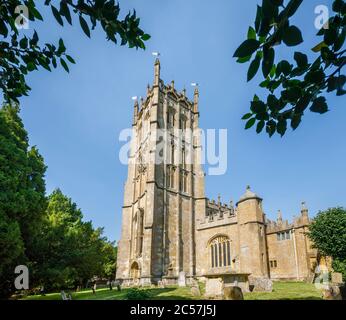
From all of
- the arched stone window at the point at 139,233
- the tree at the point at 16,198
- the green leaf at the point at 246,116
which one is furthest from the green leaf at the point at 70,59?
the arched stone window at the point at 139,233

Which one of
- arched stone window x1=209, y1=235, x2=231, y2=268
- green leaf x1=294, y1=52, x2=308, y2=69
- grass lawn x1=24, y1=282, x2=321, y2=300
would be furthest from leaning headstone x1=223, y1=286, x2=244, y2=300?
arched stone window x1=209, y1=235, x2=231, y2=268

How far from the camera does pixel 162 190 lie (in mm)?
33906

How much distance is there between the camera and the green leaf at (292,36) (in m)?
1.90

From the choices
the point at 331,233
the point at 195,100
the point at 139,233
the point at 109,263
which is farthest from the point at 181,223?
the point at 109,263

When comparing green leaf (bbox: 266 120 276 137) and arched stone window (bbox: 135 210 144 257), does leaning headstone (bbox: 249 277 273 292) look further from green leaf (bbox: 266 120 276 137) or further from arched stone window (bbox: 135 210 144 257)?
arched stone window (bbox: 135 210 144 257)

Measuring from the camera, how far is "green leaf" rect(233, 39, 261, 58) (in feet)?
6.54

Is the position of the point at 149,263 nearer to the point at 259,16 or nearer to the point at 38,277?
the point at 38,277

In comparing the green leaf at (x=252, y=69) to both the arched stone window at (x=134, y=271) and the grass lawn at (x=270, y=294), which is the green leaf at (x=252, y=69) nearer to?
the grass lawn at (x=270, y=294)

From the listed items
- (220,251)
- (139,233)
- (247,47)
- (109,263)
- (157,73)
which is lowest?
(109,263)

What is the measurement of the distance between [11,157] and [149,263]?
17.6 metres

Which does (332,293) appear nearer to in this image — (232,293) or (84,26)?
(232,293)

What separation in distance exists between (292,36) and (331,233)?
25400 millimetres

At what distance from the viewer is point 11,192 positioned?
15.0 metres
